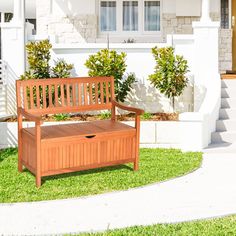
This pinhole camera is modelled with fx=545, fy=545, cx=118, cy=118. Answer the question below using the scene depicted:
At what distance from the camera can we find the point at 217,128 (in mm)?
10500

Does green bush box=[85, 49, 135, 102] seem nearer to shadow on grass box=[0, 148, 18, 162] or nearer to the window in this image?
shadow on grass box=[0, 148, 18, 162]

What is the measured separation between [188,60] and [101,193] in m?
5.47

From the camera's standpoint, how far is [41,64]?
11141 mm

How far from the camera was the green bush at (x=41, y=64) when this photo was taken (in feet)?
36.5

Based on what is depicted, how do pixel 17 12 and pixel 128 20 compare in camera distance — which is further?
pixel 128 20

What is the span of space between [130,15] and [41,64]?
17.8ft

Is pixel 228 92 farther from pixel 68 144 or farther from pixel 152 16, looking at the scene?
pixel 68 144

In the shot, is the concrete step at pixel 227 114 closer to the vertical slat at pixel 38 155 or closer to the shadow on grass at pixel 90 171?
the shadow on grass at pixel 90 171

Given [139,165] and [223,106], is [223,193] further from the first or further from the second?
[223,106]

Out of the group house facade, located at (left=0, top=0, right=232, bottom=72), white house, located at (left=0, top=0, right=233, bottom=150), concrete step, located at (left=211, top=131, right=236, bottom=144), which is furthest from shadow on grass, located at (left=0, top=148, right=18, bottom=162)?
house facade, located at (left=0, top=0, right=232, bottom=72)

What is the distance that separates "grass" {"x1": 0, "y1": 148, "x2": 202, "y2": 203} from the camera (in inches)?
276

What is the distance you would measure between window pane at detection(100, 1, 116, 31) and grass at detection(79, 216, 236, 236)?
10.6 meters

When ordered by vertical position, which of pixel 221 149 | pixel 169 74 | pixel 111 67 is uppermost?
pixel 111 67

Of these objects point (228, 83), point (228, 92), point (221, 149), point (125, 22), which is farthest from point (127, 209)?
point (125, 22)
